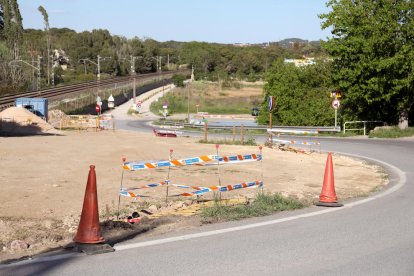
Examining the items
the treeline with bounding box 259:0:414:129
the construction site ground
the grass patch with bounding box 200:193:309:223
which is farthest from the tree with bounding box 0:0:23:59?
the grass patch with bounding box 200:193:309:223

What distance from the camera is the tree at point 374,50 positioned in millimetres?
38938

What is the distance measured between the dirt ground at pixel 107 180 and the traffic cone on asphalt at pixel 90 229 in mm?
719

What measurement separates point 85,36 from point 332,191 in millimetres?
165112

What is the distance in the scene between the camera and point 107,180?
17188mm

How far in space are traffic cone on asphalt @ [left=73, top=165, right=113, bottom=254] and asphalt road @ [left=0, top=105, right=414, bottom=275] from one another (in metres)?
0.17

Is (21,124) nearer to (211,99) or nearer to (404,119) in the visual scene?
(404,119)

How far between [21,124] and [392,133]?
993 inches

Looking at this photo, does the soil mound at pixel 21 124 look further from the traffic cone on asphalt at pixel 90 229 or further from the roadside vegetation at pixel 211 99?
the roadside vegetation at pixel 211 99

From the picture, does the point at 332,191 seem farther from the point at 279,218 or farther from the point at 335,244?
the point at 335,244

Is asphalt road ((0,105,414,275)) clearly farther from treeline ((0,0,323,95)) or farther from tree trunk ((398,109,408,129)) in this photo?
treeline ((0,0,323,95))

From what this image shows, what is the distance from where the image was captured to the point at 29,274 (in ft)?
21.5

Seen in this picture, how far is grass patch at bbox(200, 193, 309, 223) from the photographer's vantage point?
10609 millimetres

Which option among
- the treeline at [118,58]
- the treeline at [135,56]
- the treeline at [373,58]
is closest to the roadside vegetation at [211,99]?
the treeline at [118,58]

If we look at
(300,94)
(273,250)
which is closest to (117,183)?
(273,250)
